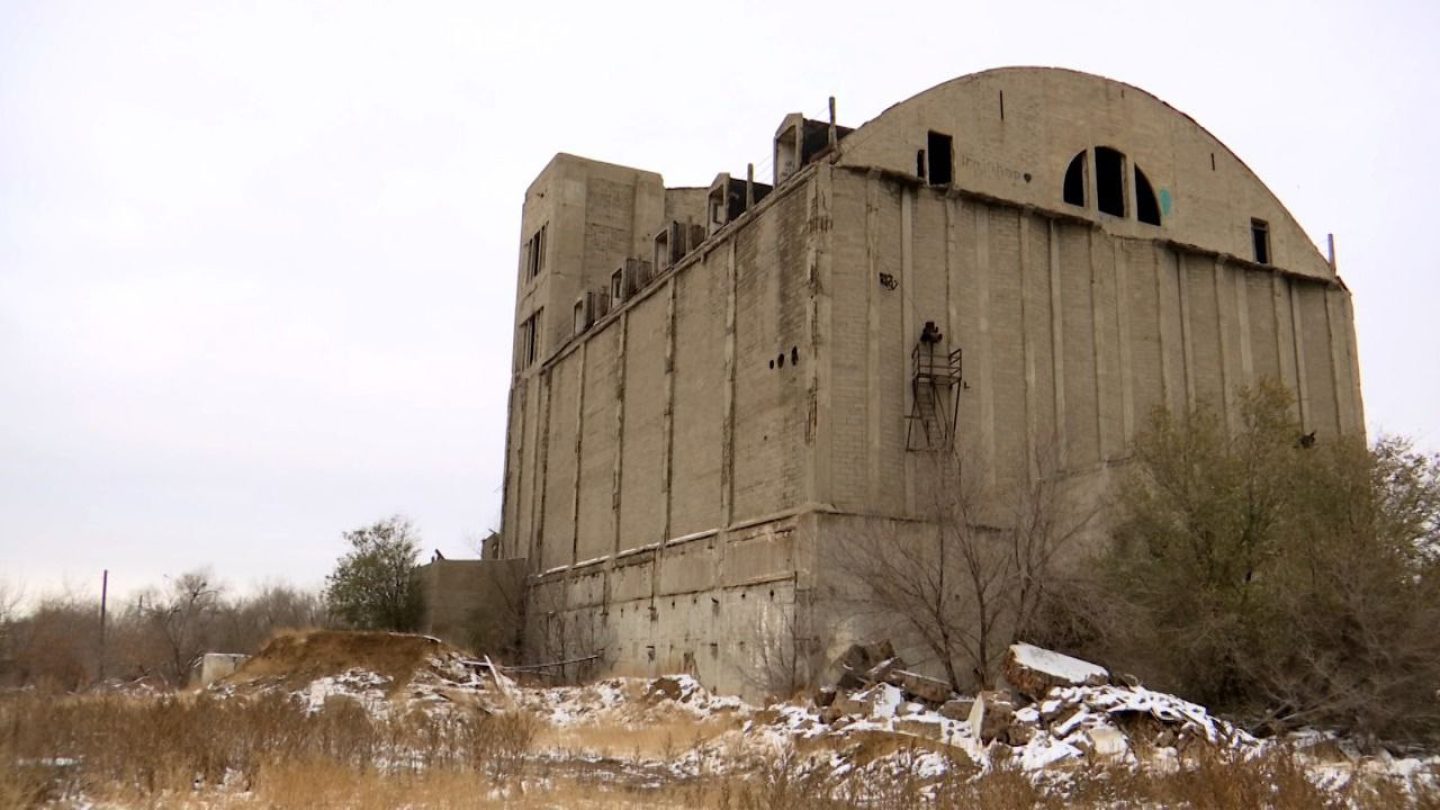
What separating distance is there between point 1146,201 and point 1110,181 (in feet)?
3.69

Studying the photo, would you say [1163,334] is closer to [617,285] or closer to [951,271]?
[951,271]

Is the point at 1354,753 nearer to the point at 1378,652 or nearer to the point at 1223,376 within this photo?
the point at 1378,652

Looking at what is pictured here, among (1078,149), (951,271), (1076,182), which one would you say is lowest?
(951,271)

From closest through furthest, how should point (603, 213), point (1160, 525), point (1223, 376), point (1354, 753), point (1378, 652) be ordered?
1. point (1354, 753)
2. point (1378, 652)
3. point (1160, 525)
4. point (1223, 376)
5. point (603, 213)

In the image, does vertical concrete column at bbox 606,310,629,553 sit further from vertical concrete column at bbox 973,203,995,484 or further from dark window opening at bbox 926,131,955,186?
vertical concrete column at bbox 973,203,995,484

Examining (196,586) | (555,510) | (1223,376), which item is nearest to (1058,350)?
(1223,376)

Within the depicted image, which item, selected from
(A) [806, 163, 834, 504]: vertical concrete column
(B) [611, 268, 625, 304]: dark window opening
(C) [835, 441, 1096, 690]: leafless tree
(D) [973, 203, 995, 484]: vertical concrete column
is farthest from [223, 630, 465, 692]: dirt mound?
(B) [611, 268, 625, 304]: dark window opening

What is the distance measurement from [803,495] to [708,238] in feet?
33.0

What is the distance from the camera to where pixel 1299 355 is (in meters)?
34.3

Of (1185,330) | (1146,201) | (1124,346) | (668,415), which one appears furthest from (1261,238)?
(668,415)

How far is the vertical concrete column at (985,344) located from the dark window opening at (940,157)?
1122 millimetres

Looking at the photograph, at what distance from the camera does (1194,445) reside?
72.7 ft

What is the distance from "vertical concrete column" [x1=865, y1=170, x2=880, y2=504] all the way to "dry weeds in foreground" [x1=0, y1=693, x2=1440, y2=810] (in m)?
10.9

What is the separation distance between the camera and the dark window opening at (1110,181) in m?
32.8
